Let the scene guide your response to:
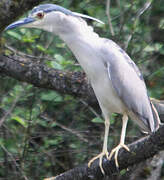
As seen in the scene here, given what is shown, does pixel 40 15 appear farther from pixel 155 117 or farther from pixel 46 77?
pixel 155 117

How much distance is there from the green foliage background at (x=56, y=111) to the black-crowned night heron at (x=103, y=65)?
550 mm

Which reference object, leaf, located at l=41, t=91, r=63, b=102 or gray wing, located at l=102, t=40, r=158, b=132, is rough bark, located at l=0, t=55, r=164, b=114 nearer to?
gray wing, located at l=102, t=40, r=158, b=132

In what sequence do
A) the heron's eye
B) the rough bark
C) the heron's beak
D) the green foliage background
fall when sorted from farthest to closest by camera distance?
the green foliage background, the rough bark, the heron's eye, the heron's beak

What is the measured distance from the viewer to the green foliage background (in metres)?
4.18

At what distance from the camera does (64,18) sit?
136 inches

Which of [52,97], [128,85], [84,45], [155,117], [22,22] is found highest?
[22,22]

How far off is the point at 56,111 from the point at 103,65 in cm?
175

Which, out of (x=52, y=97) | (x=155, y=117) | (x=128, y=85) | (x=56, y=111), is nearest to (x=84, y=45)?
(x=128, y=85)

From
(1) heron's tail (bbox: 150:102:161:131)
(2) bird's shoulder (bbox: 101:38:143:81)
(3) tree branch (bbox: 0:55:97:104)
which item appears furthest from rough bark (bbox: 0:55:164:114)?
(2) bird's shoulder (bbox: 101:38:143:81)

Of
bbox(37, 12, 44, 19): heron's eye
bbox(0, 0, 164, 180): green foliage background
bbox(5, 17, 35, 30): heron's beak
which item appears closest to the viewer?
bbox(5, 17, 35, 30): heron's beak

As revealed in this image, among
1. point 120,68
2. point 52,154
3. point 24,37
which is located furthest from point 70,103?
point 120,68

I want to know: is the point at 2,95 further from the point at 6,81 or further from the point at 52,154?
the point at 52,154

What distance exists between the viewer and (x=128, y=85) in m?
3.49

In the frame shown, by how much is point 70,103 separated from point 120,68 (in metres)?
1.36
